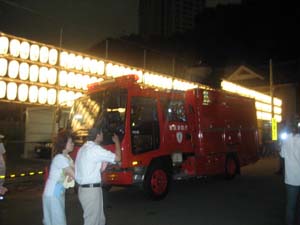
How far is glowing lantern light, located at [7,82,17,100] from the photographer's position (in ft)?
43.9

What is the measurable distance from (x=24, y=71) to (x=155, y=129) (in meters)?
6.29

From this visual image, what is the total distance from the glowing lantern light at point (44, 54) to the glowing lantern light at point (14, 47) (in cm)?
97

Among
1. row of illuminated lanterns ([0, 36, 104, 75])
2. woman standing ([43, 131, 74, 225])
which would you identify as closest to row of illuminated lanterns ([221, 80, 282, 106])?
row of illuminated lanterns ([0, 36, 104, 75])

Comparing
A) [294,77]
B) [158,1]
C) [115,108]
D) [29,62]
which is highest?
[158,1]

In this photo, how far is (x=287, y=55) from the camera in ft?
148

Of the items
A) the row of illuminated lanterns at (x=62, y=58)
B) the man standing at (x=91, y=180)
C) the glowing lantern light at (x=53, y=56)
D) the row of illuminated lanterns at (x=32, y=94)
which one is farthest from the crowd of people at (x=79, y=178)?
the glowing lantern light at (x=53, y=56)

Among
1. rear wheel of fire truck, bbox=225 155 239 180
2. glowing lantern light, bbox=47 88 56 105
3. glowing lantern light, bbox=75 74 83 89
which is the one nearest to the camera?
rear wheel of fire truck, bbox=225 155 239 180

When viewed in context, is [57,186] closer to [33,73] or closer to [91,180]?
[91,180]

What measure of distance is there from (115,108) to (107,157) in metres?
4.17

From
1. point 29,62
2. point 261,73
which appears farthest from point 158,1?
point 29,62

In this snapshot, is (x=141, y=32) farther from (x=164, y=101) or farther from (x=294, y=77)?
(x=164, y=101)

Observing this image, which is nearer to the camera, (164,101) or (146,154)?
(146,154)

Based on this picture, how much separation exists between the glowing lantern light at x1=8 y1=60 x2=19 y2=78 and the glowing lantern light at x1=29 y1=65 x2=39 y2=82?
1.84 feet

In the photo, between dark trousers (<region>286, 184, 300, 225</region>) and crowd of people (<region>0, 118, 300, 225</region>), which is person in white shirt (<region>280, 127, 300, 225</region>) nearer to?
dark trousers (<region>286, 184, 300, 225</region>)
